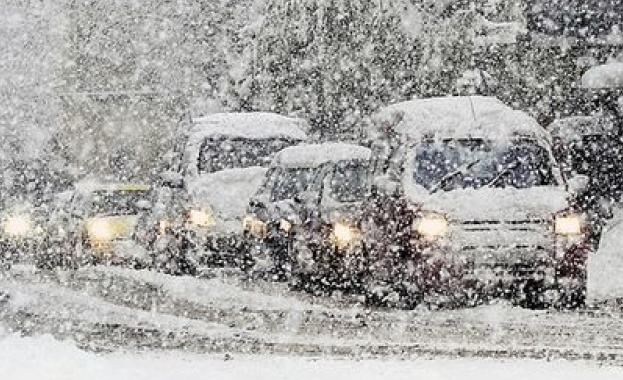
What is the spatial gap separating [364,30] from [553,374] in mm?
19072

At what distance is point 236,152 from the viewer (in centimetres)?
1884

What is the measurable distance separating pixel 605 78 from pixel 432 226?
1040 centimetres

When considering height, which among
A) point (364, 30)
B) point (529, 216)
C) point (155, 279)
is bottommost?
point (155, 279)

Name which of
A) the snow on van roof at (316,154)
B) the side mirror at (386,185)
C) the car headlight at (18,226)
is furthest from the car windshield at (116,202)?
the side mirror at (386,185)

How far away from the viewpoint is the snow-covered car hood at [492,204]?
1245 cm

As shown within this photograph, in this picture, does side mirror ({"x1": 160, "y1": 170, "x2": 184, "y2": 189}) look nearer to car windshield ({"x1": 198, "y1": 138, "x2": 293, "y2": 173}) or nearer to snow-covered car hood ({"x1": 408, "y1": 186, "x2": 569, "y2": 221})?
car windshield ({"x1": 198, "y1": 138, "x2": 293, "y2": 173})

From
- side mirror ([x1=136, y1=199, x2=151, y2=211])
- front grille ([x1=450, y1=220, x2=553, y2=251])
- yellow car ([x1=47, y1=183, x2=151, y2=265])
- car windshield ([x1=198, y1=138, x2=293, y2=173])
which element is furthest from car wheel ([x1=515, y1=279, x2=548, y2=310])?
yellow car ([x1=47, y1=183, x2=151, y2=265])

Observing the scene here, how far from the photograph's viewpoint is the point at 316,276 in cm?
1502

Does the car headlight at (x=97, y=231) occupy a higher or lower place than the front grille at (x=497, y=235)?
lower

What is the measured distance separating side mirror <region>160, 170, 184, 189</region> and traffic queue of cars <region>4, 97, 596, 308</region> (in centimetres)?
2

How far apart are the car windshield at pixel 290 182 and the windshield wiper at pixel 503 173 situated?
3889 mm

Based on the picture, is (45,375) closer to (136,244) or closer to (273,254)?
(273,254)

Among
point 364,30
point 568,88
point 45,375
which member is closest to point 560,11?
point 568,88

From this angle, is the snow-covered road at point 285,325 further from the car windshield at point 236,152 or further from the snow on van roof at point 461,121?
the car windshield at point 236,152
